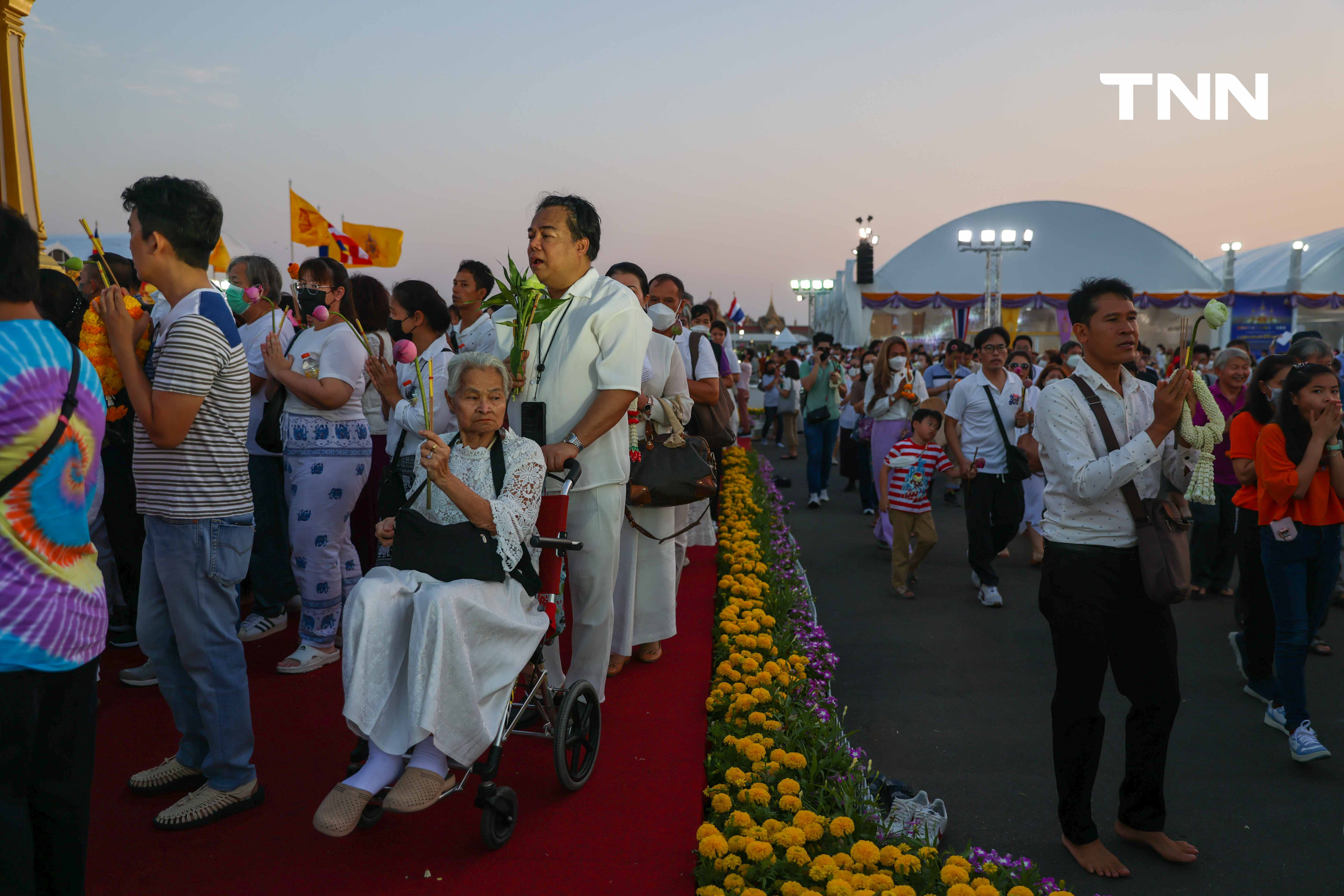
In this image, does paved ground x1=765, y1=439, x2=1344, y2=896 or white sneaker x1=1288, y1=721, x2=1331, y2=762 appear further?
white sneaker x1=1288, y1=721, x2=1331, y2=762

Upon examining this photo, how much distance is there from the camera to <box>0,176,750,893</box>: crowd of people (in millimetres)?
1838

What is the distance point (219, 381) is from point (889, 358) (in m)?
6.59

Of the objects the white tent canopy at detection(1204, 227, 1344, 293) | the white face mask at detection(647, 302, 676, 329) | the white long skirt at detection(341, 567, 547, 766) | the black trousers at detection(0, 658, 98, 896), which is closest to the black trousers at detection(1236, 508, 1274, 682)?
the white face mask at detection(647, 302, 676, 329)

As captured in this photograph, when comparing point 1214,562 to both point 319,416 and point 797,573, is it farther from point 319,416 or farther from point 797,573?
point 319,416

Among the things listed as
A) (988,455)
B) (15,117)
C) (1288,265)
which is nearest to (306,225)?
(15,117)

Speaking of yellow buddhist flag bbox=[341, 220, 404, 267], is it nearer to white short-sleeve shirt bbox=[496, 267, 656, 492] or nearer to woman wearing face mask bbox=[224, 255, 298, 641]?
woman wearing face mask bbox=[224, 255, 298, 641]

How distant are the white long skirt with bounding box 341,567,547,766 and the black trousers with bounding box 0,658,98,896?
2.33 feet

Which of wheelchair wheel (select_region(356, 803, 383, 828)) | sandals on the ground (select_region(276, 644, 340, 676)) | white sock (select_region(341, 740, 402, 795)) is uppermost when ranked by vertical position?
white sock (select_region(341, 740, 402, 795))

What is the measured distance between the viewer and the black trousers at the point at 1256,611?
4.49m

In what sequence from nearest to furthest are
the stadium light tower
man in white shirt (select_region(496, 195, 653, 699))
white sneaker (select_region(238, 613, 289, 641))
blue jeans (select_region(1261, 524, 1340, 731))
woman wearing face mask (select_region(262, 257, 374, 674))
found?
man in white shirt (select_region(496, 195, 653, 699)) < blue jeans (select_region(1261, 524, 1340, 731)) < woman wearing face mask (select_region(262, 257, 374, 674)) < white sneaker (select_region(238, 613, 289, 641)) < the stadium light tower

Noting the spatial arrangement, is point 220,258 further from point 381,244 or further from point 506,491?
point 506,491

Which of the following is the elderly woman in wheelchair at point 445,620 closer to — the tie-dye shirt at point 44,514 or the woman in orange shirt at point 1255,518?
the tie-dye shirt at point 44,514

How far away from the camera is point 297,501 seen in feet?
14.0

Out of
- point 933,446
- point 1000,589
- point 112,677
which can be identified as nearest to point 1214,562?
point 1000,589
